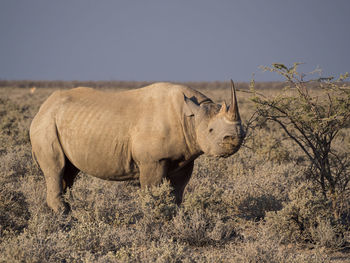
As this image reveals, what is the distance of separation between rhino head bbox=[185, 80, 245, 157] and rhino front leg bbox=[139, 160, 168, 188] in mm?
586

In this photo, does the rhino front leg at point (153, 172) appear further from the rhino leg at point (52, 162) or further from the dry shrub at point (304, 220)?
the dry shrub at point (304, 220)

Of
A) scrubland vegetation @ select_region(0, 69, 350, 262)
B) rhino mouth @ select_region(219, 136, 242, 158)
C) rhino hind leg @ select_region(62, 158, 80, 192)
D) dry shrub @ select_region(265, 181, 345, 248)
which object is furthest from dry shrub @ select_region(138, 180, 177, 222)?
rhino hind leg @ select_region(62, 158, 80, 192)

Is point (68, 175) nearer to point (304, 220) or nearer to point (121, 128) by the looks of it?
point (121, 128)

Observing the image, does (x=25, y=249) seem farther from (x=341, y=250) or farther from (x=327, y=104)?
(x=327, y=104)

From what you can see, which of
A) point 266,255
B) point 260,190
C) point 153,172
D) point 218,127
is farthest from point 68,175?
point 266,255

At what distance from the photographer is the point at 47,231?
17.1 feet

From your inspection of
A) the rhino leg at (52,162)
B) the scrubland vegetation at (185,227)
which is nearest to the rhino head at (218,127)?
the scrubland vegetation at (185,227)

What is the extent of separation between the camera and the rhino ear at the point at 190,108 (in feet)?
17.6

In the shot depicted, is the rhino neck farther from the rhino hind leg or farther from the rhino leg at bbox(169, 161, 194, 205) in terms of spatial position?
the rhino hind leg

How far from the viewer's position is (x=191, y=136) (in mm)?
5418

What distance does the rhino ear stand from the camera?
5.36 metres

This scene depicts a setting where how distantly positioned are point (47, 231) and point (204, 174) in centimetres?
414

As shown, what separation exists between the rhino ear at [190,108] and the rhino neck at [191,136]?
69 millimetres

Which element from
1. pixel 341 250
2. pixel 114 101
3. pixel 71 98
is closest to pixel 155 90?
pixel 114 101
